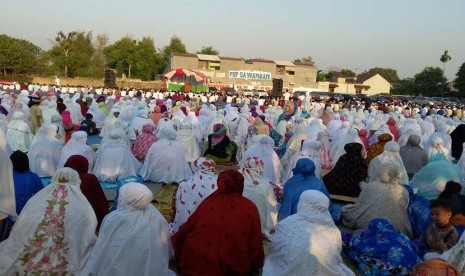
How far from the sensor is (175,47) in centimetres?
6406

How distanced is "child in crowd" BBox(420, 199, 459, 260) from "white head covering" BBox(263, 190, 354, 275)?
1.16 m

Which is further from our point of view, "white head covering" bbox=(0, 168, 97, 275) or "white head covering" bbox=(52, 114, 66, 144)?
"white head covering" bbox=(52, 114, 66, 144)

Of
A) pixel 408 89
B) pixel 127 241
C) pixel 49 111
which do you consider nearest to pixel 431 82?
pixel 408 89

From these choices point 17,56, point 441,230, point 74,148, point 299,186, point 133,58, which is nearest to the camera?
point 441,230

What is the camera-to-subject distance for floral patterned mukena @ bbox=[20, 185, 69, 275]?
11.8 feet

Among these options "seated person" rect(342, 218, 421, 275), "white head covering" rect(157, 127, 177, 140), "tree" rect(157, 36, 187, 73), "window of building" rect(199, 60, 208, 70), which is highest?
"tree" rect(157, 36, 187, 73)

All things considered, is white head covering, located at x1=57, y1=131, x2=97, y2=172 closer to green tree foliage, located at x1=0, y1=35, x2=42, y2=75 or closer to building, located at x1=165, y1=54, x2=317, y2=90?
building, located at x1=165, y1=54, x2=317, y2=90

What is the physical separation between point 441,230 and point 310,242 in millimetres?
1538

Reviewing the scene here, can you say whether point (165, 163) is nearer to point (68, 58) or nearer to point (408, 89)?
point (68, 58)

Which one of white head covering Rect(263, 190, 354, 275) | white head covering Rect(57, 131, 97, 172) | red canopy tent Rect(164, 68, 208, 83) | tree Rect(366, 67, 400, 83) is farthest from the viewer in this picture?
tree Rect(366, 67, 400, 83)

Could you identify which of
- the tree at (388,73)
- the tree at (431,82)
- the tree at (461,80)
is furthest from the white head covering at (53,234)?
the tree at (388,73)

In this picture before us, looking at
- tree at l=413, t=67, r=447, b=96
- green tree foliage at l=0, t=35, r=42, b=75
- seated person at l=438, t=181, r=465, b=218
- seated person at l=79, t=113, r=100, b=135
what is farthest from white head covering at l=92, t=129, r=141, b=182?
tree at l=413, t=67, r=447, b=96

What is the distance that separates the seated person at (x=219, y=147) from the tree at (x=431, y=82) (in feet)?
176

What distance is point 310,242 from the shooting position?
3412 mm
